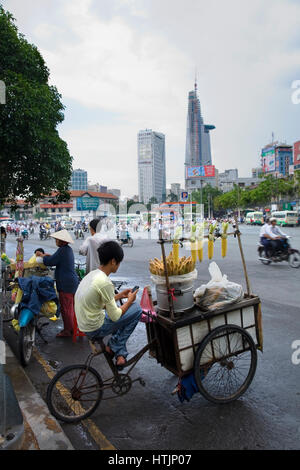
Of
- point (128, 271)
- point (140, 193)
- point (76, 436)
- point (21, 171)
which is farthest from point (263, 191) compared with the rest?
point (140, 193)

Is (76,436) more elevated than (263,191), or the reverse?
(263,191)

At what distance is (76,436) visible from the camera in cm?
279

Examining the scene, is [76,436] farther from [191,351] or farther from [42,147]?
[42,147]

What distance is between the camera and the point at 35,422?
9.48 ft

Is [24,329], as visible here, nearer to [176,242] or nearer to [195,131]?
[176,242]

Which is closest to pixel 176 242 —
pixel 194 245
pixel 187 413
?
pixel 194 245

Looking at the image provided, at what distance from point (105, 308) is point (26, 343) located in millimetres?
1772

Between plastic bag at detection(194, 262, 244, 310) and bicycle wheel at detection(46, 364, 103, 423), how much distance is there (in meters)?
1.20

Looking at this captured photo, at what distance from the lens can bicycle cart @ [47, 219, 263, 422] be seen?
2.92 m

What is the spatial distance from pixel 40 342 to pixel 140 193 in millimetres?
175814

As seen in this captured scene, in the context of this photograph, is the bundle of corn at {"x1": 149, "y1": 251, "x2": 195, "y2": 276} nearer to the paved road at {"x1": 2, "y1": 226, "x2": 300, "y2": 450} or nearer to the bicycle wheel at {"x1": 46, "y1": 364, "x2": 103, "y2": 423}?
the bicycle wheel at {"x1": 46, "y1": 364, "x2": 103, "y2": 423}

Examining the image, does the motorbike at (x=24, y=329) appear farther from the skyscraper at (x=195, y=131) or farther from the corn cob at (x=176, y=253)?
the skyscraper at (x=195, y=131)

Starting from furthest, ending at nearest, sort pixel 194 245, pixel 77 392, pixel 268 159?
pixel 268 159 < pixel 194 245 < pixel 77 392

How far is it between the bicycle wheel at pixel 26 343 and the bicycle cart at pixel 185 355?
104 cm
